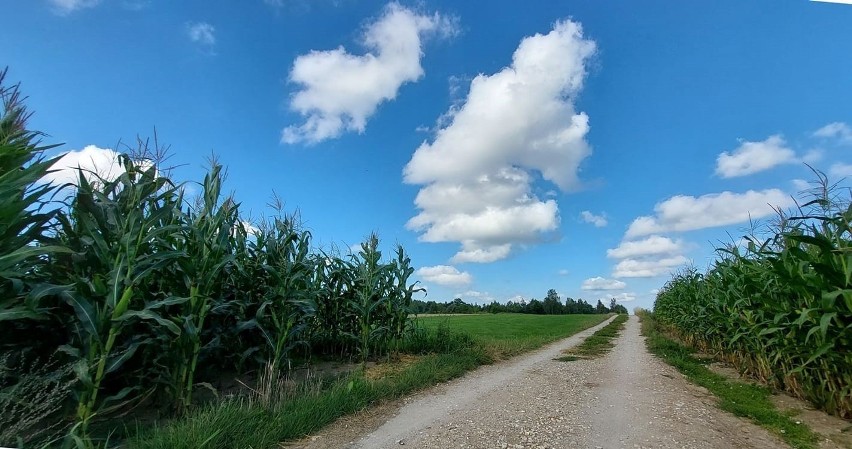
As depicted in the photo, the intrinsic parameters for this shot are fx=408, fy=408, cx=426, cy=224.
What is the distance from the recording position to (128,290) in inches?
150

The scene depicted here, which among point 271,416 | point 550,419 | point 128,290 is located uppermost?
point 128,290

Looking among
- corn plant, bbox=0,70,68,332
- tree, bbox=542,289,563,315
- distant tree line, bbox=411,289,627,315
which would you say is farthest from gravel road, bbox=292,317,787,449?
tree, bbox=542,289,563,315

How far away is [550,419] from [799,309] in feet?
13.0

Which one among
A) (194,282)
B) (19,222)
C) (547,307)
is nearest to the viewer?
(19,222)

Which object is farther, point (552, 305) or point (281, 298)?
point (552, 305)

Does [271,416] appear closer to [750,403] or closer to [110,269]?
[110,269]

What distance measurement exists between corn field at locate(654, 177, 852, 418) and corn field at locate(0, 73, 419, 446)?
6.75 meters

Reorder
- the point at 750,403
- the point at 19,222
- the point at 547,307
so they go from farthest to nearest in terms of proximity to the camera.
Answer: the point at 547,307 < the point at 750,403 < the point at 19,222

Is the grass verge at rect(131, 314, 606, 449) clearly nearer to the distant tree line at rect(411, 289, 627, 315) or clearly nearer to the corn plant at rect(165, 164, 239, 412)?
the corn plant at rect(165, 164, 239, 412)

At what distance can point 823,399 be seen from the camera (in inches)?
222

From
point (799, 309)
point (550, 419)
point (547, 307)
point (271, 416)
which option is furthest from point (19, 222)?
point (547, 307)

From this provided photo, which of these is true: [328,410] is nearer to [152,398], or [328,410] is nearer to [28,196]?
[152,398]

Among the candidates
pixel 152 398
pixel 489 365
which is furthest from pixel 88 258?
pixel 489 365

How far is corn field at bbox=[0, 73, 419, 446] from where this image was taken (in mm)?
3658
